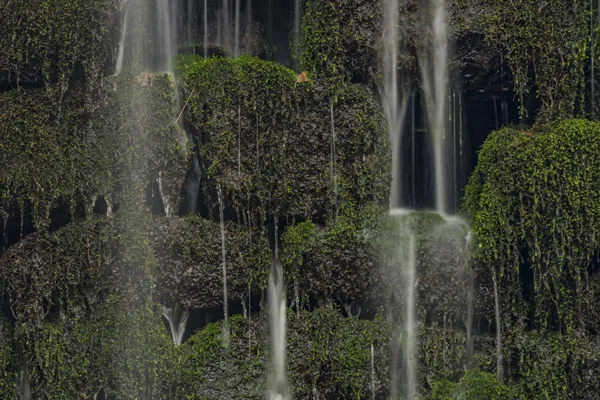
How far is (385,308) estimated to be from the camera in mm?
9203

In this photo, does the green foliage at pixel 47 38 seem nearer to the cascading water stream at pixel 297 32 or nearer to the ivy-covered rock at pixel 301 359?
the cascading water stream at pixel 297 32

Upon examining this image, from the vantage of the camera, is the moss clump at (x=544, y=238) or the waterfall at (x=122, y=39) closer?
the moss clump at (x=544, y=238)

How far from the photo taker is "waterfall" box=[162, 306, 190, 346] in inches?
359

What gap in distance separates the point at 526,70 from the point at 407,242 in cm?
209

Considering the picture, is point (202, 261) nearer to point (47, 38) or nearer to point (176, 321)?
point (176, 321)

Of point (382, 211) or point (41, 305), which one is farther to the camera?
point (382, 211)

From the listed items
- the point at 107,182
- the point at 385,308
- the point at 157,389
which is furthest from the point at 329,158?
the point at 157,389

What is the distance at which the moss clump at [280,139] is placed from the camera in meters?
9.23

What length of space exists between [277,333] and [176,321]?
3.10 ft

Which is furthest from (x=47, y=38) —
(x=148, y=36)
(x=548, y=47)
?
(x=548, y=47)

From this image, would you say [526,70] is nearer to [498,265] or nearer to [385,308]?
[498,265]

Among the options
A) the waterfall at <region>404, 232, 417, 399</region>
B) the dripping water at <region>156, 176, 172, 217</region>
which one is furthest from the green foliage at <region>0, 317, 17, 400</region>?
the waterfall at <region>404, 232, 417, 399</region>

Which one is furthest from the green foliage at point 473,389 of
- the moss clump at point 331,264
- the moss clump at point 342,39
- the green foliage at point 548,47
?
the moss clump at point 342,39

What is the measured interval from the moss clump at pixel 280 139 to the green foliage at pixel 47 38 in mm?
964
